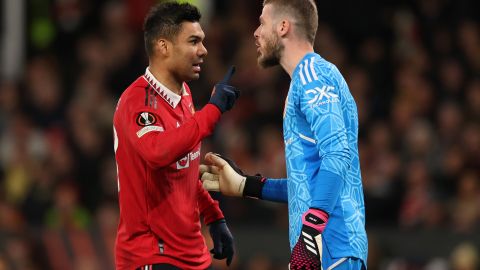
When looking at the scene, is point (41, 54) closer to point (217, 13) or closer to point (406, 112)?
point (217, 13)

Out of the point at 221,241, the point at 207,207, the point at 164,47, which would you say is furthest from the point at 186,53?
the point at 221,241

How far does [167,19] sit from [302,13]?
763mm

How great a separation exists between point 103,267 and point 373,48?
416 centimetres

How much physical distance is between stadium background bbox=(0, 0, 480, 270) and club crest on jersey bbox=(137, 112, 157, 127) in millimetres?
5087

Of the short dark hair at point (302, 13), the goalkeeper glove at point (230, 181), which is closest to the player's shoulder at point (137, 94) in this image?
the goalkeeper glove at point (230, 181)

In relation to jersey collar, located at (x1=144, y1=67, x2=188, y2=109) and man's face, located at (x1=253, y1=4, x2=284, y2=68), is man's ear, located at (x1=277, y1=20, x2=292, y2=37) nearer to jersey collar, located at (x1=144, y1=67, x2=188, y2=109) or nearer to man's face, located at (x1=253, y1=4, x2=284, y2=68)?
man's face, located at (x1=253, y1=4, x2=284, y2=68)

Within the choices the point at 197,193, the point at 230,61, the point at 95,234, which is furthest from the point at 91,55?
the point at 197,193

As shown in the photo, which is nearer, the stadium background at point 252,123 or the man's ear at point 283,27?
the man's ear at point 283,27

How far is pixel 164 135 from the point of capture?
5547mm

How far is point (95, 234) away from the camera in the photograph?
12.3 m

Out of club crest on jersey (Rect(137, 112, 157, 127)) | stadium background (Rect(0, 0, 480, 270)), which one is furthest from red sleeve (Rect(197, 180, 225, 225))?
stadium background (Rect(0, 0, 480, 270))

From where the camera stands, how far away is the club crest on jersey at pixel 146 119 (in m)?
5.63

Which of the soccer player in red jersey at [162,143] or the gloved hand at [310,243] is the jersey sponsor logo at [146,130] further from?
the gloved hand at [310,243]

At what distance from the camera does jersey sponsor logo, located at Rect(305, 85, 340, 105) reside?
17.5ft
